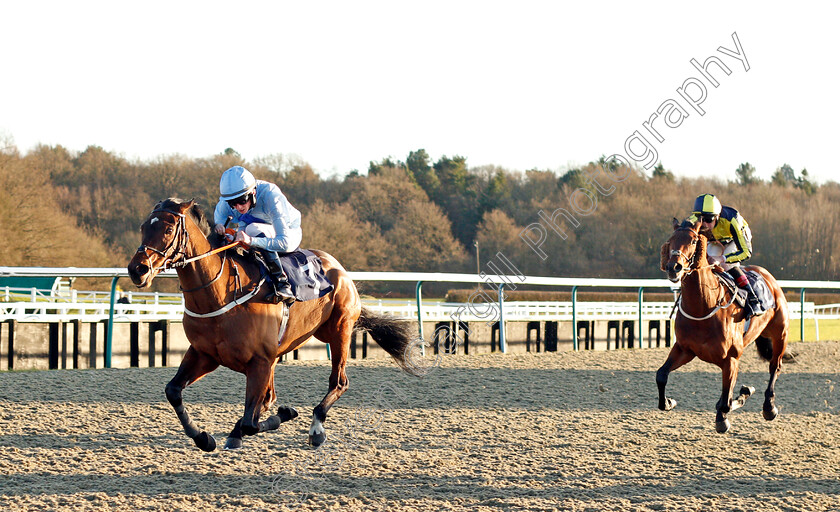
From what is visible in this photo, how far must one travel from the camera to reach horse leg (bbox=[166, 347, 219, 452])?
15.5ft

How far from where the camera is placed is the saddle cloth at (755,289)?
6.90 metres

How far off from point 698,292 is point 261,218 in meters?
3.50

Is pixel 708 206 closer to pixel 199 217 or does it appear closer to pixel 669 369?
pixel 669 369

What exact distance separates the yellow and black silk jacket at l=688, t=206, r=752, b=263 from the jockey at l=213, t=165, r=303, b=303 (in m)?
4.05

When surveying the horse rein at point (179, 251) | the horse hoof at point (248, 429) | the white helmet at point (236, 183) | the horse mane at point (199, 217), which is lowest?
the horse hoof at point (248, 429)

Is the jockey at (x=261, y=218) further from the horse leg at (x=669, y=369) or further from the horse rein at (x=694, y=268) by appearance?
the horse leg at (x=669, y=369)

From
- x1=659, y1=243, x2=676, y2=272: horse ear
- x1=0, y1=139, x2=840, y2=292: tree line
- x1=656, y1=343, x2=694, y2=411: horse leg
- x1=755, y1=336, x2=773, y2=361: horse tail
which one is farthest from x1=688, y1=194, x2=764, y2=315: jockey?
x1=0, y1=139, x2=840, y2=292: tree line

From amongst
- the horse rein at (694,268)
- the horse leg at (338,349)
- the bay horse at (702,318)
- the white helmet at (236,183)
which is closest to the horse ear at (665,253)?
the bay horse at (702,318)

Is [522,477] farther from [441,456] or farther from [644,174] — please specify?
[644,174]

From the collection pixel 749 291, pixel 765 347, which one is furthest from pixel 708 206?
pixel 765 347

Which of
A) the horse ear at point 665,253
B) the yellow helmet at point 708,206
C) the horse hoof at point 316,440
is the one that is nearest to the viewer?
the horse hoof at point 316,440

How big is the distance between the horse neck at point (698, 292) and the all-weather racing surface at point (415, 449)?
105 centimetres

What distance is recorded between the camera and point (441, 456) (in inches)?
210

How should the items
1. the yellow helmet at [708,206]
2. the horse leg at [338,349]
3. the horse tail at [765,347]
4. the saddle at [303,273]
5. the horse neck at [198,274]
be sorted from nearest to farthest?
the horse neck at [198,274]
the saddle at [303,273]
the horse leg at [338,349]
the yellow helmet at [708,206]
the horse tail at [765,347]
